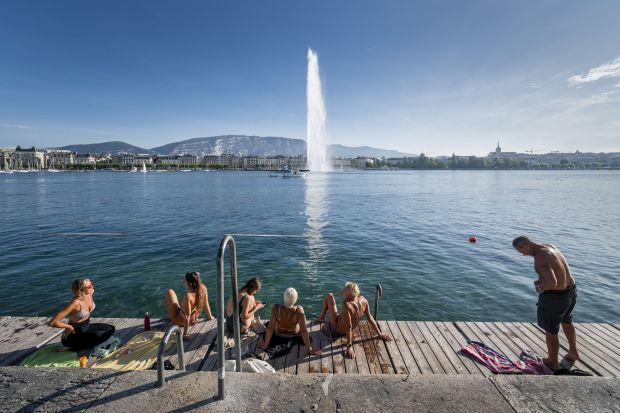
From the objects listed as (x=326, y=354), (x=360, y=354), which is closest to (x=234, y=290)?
(x=326, y=354)

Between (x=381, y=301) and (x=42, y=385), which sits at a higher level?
(x=42, y=385)

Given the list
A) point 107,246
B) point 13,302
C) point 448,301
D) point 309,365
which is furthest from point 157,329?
point 107,246

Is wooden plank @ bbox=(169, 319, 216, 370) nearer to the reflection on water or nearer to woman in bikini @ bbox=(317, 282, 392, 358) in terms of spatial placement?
woman in bikini @ bbox=(317, 282, 392, 358)

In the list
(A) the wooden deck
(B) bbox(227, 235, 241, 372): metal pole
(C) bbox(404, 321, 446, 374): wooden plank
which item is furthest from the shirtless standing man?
(B) bbox(227, 235, 241, 372): metal pole

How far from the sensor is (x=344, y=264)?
18078 mm

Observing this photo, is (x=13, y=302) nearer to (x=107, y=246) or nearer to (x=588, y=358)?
(x=107, y=246)

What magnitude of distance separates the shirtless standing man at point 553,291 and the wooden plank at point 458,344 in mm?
1430

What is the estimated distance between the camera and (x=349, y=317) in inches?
277

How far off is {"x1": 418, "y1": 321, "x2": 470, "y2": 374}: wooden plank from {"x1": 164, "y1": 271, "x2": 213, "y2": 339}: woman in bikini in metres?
5.63

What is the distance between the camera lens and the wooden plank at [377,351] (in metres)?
6.36

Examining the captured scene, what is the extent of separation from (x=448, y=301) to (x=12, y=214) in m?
46.4

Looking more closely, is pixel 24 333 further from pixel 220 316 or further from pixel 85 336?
pixel 220 316

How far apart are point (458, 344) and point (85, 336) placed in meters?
8.52

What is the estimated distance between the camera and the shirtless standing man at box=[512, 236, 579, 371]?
5945mm
